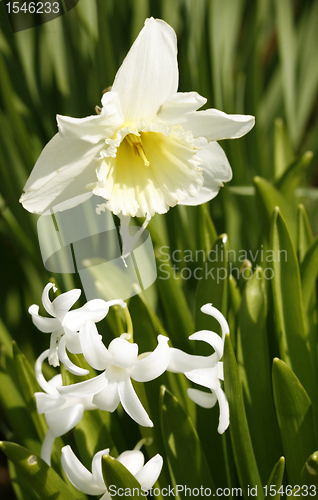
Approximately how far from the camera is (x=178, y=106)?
1.33 ft

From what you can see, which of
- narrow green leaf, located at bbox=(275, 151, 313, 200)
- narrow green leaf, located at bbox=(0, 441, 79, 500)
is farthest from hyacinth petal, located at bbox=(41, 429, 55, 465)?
narrow green leaf, located at bbox=(275, 151, 313, 200)

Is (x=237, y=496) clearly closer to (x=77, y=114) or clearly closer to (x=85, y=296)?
(x=85, y=296)

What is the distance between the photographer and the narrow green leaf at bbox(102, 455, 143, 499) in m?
0.40

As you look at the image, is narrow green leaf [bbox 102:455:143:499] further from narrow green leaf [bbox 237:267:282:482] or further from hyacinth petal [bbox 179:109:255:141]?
hyacinth petal [bbox 179:109:255:141]

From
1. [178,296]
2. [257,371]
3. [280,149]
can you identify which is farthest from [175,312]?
[280,149]

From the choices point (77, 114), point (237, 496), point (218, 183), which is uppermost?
point (77, 114)

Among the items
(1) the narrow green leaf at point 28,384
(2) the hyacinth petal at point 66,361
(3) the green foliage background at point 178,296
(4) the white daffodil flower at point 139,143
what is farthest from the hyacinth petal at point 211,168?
(1) the narrow green leaf at point 28,384

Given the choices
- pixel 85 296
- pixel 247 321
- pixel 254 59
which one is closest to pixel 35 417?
pixel 85 296

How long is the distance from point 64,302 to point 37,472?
0.23 metres

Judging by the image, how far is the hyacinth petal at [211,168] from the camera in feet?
1.54

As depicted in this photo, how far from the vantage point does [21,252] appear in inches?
22.7

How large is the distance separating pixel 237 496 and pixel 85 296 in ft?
1.22

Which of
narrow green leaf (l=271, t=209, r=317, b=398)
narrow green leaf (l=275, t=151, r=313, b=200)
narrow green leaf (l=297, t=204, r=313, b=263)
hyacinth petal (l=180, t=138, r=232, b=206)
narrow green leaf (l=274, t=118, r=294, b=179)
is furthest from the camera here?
narrow green leaf (l=274, t=118, r=294, b=179)

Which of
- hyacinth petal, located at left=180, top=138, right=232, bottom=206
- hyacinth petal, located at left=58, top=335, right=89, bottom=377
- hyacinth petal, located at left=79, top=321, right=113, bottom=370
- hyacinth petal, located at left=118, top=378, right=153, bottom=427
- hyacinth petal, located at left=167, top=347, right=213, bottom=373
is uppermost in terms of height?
hyacinth petal, located at left=180, top=138, right=232, bottom=206
